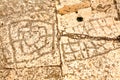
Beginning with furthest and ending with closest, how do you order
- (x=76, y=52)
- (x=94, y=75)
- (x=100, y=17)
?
(x=100, y=17), (x=76, y=52), (x=94, y=75)

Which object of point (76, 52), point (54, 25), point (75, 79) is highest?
point (54, 25)

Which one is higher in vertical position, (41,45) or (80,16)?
(80,16)

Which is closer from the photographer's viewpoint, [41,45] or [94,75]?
[94,75]

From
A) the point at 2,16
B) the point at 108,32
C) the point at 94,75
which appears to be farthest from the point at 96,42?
the point at 2,16

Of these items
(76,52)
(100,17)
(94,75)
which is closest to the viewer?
(94,75)

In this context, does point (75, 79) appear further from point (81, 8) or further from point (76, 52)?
point (81, 8)

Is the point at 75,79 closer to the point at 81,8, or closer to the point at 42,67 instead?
the point at 42,67
